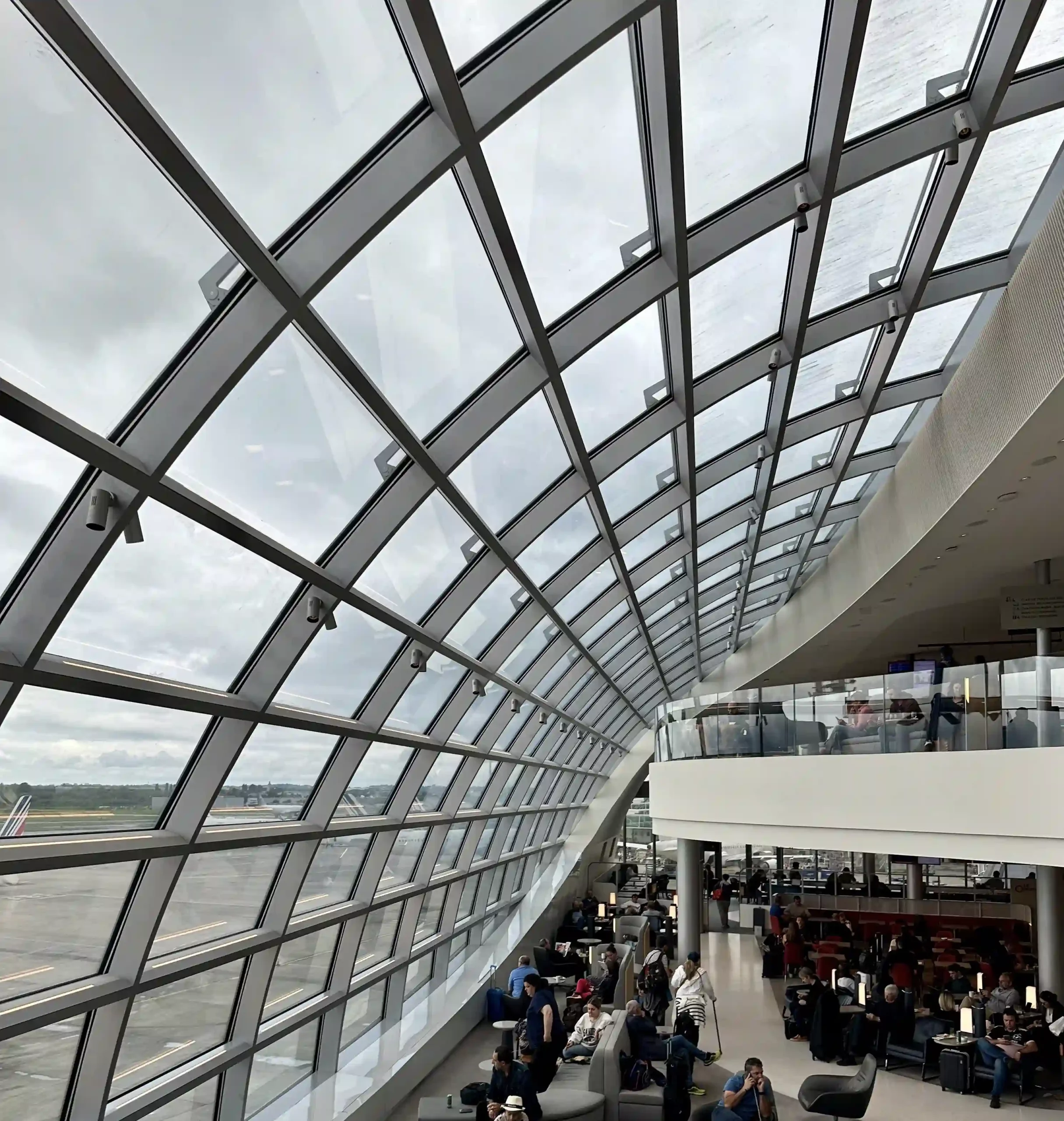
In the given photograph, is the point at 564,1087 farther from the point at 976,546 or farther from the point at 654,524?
the point at 976,546

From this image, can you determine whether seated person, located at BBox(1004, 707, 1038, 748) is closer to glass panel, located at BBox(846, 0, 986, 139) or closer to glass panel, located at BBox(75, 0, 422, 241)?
glass panel, located at BBox(846, 0, 986, 139)

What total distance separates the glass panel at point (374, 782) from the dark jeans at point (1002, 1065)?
8.88m

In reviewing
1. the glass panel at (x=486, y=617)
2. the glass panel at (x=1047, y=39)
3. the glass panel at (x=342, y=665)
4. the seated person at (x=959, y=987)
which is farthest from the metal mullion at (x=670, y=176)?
the seated person at (x=959, y=987)

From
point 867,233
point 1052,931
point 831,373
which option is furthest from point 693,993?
point 867,233

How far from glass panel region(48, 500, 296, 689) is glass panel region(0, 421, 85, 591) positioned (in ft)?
2.30

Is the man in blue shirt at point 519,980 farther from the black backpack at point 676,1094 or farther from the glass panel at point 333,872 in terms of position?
the black backpack at point 676,1094

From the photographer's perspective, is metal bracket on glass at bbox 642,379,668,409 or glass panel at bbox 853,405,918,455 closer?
metal bracket on glass at bbox 642,379,668,409

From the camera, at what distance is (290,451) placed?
722 centimetres

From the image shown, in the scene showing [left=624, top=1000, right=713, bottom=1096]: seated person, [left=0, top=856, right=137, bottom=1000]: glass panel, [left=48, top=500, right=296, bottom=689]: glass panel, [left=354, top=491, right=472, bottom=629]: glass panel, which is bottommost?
[left=624, top=1000, right=713, bottom=1096]: seated person

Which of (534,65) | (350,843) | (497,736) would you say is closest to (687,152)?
(534,65)

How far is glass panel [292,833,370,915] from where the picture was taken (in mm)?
13227

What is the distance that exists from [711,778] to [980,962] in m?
7.03

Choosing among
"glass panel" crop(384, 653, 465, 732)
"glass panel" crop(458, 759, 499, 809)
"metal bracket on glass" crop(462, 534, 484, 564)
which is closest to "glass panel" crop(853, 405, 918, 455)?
"metal bracket on glass" crop(462, 534, 484, 564)

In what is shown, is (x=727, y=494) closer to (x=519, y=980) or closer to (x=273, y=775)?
(x=273, y=775)
